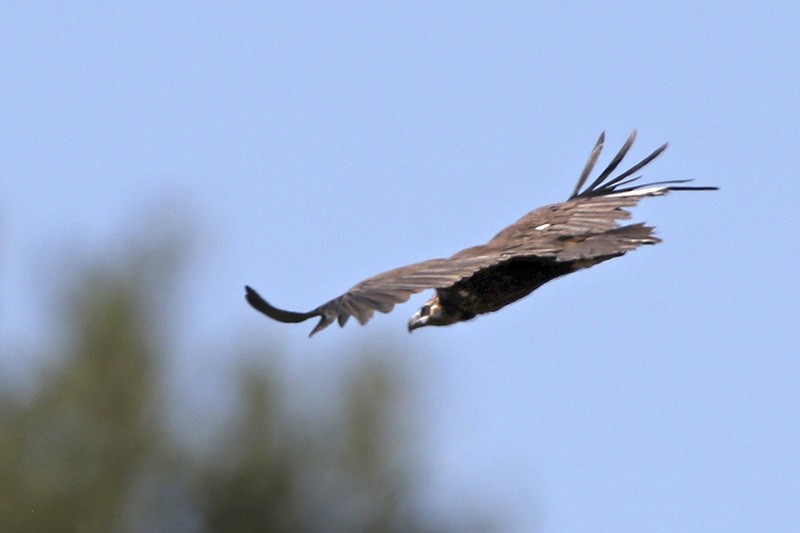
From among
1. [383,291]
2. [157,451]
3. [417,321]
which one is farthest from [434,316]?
[157,451]

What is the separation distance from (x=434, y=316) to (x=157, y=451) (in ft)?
38.2

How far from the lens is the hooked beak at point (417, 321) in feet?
34.2

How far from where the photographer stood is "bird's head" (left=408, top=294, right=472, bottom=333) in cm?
1027

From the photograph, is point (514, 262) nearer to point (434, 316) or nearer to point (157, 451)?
point (434, 316)

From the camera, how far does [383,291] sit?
8.77 meters

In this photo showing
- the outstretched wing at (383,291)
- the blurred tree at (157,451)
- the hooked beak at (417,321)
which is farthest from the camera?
the blurred tree at (157,451)

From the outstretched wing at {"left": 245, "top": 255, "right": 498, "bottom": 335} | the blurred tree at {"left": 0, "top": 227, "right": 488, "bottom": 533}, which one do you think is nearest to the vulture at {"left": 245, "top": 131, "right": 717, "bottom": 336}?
the outstretched wing at {"left": 245, "top": 255, "right": 498, "bottom": 335}

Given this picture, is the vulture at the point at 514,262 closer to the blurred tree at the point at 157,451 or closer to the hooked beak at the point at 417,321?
the hooked beak at the point at 417,321

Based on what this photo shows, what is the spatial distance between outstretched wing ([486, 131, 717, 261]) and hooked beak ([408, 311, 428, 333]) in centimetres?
61

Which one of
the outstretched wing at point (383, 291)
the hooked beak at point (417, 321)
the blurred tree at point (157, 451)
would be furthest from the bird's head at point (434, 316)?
the blurred tree at point (157, 451)

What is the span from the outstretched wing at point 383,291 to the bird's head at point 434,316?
72 centimetres

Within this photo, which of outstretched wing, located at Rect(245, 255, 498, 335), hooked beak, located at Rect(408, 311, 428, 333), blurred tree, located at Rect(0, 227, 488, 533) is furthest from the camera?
blurred tree, located at Rect(0, 227, 488, 533)

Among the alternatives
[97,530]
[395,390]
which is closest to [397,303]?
[395,390]

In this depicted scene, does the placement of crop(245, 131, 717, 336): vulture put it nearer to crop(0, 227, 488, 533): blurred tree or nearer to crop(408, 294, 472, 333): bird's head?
crop(408, 294, 472, 333): bird's head
